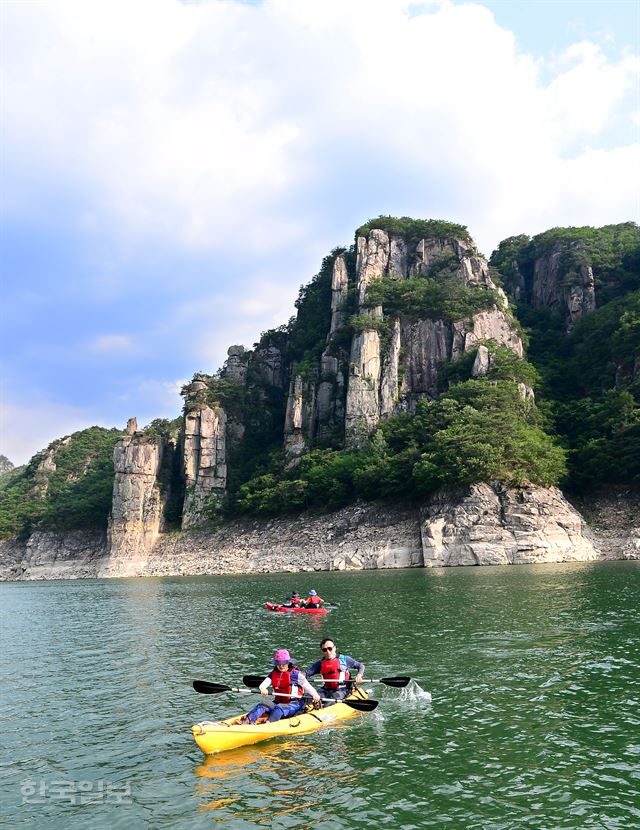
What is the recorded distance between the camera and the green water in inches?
368

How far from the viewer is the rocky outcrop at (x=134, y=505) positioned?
8331cm

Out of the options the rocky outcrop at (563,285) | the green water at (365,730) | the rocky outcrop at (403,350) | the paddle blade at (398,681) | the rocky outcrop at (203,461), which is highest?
the rocky outcrop at (563,285)

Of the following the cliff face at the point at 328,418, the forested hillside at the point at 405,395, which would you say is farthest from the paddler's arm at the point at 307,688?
the forested hillside at the point at 405,395

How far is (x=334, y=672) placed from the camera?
48.7 feet

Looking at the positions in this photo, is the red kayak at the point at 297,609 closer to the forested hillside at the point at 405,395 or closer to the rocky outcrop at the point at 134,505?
the forested hillside at the point at 405,395

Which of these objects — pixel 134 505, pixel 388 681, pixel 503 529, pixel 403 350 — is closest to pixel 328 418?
pixel 403 350

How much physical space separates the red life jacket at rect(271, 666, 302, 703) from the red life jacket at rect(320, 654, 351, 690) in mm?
1139

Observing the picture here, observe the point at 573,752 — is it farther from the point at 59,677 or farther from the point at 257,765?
the point at 59,677

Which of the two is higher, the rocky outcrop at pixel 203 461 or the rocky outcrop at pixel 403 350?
the rocky outcrop at pixel 403 350

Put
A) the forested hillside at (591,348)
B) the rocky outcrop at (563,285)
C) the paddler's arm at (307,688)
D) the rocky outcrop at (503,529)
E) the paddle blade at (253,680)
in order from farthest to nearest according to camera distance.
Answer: the rocky outcrop at (563,285)
the forested hillside at (591,348)
the rocky outcrop at (503,529)
the paddle blade at (253,680)
the paddler's arm at (307,688)

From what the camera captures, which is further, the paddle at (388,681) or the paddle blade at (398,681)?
the paddle blade at (398,681)

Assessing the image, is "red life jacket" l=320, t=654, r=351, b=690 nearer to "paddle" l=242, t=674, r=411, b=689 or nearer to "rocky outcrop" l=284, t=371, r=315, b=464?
"paddle" l=242, t=674, r=411, b=689

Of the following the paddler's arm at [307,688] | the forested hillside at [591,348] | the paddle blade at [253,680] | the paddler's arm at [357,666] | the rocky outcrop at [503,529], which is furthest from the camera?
the forested hillside at [591,348]

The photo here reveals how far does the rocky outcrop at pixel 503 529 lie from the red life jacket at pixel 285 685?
142ft
